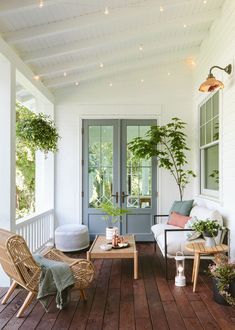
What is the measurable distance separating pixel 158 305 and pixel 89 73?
4130mm

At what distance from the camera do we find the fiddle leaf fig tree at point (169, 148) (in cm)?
581

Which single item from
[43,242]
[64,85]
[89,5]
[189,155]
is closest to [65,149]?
[64,85]

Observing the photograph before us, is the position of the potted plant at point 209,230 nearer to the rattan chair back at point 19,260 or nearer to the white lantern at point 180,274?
the white lantern at point 180,274

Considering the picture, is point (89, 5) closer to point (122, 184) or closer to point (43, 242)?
point (122, 184)

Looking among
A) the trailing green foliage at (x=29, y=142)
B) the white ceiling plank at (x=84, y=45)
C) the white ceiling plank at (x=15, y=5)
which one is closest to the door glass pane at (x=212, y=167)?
the white ceiling plank at (x=84, y=45)

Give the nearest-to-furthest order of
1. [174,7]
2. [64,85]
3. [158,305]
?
[158,305], [174,7], [64,85]

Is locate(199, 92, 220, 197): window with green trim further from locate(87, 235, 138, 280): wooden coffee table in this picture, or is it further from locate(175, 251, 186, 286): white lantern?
locate(87, 235, 138, 280): wooden coffee table

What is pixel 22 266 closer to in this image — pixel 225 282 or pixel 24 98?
pixel 225 282

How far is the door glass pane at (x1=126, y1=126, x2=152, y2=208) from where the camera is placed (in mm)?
6223

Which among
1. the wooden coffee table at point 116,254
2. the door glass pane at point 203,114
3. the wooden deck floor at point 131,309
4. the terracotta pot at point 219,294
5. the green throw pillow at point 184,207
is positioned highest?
the door glass pane at point 203,114

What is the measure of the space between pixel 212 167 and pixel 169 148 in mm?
1121

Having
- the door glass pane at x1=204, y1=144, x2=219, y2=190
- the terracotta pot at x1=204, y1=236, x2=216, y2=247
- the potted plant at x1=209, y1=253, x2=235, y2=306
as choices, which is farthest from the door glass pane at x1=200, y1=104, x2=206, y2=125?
the potted plant at x1=209, y1=253, x2=235, y2=306

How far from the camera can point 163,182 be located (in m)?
6.18

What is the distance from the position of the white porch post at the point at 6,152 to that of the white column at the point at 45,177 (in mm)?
2337
